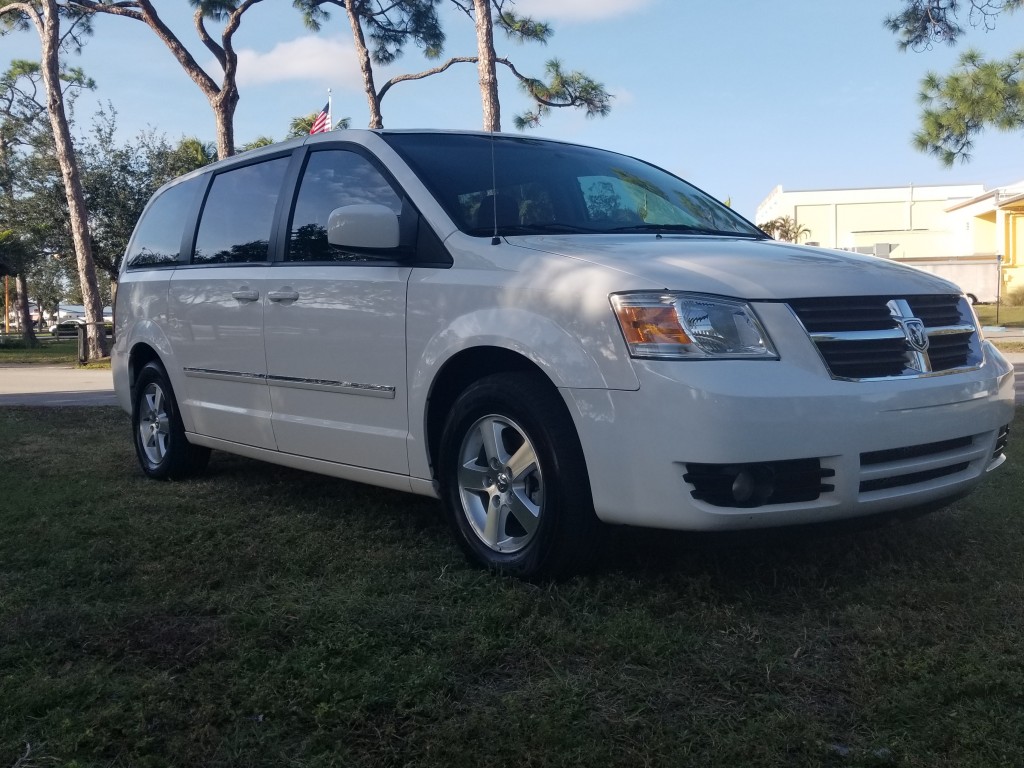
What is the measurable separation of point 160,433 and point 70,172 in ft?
49.2

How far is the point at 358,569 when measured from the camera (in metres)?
3.91

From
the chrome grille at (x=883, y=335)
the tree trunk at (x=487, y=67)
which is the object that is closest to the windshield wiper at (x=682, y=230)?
the chrome grille at (x=883, y=335)

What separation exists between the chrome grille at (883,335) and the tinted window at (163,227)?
12.9 feet

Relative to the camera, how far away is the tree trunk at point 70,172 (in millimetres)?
18812

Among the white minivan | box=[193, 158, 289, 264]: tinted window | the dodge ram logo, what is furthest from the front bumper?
box=[193, 158, 289, 264]: tinted window

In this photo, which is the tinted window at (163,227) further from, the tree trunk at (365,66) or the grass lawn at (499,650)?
the tree trunk at (365,66)

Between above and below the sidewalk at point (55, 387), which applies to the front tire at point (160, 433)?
above

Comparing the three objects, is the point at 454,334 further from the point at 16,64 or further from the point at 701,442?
the point at 16,64

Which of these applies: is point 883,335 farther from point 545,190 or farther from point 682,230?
point 545,190

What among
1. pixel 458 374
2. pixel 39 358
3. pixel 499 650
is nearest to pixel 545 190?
pixel 458 374

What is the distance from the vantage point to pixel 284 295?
470 centimetres

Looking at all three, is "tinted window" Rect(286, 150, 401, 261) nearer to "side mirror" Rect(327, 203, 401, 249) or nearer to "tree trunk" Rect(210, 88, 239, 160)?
"side mirror" Rect(327, 203, 401, 249)

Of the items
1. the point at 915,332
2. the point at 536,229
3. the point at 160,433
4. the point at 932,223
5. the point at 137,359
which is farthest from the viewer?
the point at 932,223

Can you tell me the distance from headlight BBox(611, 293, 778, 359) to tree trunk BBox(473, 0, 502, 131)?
12.8 metres
